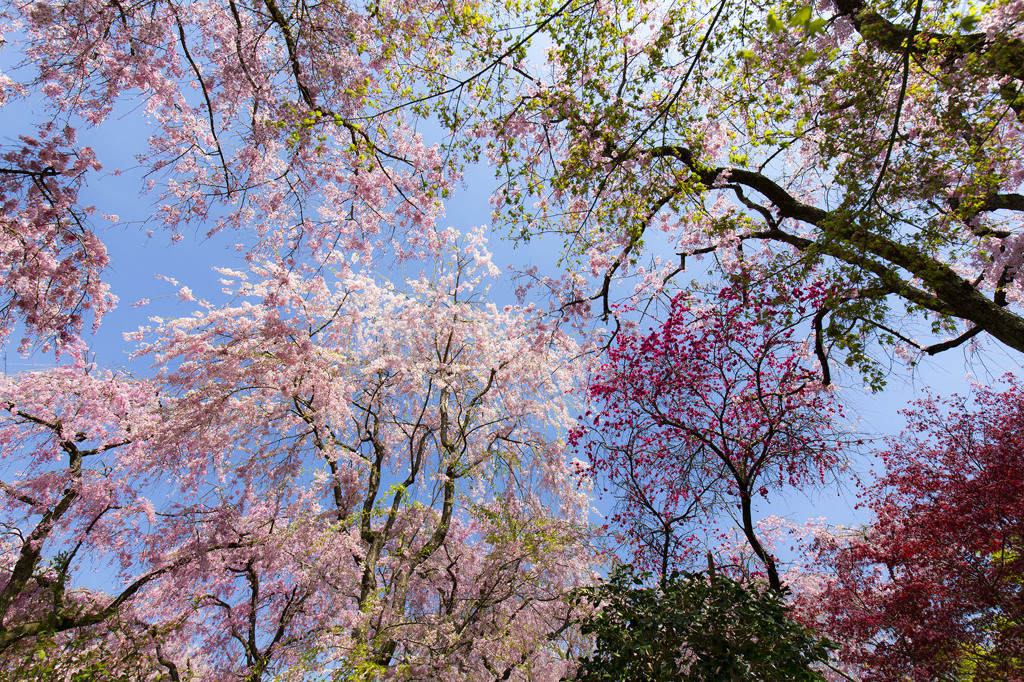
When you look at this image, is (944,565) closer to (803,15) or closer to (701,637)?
(701,637)

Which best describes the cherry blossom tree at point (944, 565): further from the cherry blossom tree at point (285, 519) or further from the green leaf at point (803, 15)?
the green leaf at point (803, 15)

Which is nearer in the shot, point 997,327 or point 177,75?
point 997,327

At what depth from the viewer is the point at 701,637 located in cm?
409

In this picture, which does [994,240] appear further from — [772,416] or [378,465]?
[378,465]

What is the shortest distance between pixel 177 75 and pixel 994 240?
1018cm

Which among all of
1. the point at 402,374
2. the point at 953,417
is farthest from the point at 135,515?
the point at 953,417

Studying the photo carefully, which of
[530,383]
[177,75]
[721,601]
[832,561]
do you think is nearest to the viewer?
[721,601]

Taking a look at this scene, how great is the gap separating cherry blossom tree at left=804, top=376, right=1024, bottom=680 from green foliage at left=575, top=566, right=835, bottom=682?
4122mm

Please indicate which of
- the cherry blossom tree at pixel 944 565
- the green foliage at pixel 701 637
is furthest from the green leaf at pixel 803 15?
the cherry blossom tree at pixel 944 565

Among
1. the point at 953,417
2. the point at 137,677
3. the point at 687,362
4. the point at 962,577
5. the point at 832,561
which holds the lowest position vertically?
the point at 137,677

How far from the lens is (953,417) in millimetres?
8477

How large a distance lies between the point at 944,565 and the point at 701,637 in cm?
560

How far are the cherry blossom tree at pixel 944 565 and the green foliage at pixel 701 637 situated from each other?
4.12 m

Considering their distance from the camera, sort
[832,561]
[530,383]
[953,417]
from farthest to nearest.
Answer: [530,383] < [832,561] < [953,417]
